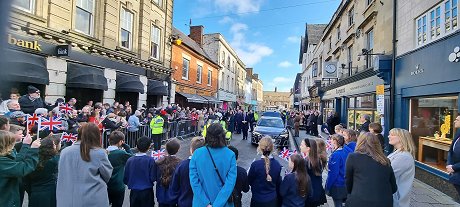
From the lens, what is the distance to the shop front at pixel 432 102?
701 centimetres

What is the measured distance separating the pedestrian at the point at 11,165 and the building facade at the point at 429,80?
828 centimetres

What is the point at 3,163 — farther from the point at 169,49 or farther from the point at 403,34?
the point at 169,49

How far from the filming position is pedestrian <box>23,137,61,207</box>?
3.48 meters

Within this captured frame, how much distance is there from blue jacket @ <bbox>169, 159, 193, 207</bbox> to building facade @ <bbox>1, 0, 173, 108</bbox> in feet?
15.7

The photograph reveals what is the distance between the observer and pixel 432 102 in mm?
8133

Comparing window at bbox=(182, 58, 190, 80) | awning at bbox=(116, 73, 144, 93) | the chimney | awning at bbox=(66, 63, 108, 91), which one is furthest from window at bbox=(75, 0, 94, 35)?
the chimney

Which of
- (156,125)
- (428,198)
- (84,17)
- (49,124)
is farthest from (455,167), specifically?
(84,17)

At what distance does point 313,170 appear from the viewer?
427 cm

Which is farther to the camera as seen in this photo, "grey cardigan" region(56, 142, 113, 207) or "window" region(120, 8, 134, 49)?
"window" region(120, 8, 134, 49)

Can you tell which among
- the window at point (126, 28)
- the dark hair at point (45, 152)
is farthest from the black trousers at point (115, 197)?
the window at point (126, 28)

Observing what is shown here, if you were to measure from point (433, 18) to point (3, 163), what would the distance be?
33.9 ft

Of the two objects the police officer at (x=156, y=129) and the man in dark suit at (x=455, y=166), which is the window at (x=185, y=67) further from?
the man in dark suit at (x=455, y=166)

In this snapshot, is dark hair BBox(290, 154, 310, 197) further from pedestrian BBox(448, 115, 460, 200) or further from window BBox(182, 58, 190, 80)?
window BBox(182, 58, 190, 80)

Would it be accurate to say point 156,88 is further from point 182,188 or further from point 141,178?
point 182,188
